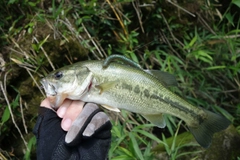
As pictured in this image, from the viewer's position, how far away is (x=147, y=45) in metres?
4.32

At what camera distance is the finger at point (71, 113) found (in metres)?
2.18

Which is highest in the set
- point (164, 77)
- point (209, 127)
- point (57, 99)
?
point (57, 99)

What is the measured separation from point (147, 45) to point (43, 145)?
7.79ft

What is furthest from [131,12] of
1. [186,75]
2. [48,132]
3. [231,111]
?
[48,132]

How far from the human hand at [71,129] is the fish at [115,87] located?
0.07m

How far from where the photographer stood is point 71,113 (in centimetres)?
220

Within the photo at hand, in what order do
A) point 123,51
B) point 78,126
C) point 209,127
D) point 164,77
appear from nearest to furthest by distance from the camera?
point 78,126 → point 164,77 → point 209,127 → point 123,51

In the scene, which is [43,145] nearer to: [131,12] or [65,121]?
[65,121]

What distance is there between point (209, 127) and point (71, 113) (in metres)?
1.20

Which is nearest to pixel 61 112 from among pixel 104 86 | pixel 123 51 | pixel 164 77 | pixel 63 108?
pixel 63 108

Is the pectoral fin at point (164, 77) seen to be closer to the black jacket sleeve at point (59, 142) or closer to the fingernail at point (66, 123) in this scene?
the black jacket sleeve at point (59, 142)

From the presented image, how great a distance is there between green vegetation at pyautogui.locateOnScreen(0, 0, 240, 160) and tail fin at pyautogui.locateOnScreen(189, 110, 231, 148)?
400 mm

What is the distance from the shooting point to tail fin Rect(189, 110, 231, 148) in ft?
9.11

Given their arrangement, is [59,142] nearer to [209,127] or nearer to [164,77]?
[164,77]
